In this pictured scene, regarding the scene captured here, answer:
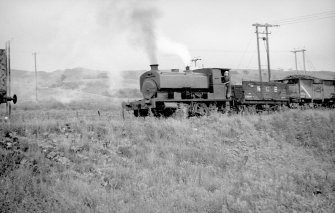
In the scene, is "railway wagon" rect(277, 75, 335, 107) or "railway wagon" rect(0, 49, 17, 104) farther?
"railway wagon" rect(277, 75, 335, 107)

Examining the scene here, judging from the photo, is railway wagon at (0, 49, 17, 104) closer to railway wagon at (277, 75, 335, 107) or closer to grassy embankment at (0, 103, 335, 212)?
grassy embankment at (0, 103, 335, 212)

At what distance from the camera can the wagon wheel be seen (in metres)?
16.4

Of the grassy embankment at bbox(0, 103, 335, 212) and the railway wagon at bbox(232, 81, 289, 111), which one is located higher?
the railway wagon at bbox(232, 81, 289, 111)

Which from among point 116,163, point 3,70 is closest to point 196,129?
point 116,163

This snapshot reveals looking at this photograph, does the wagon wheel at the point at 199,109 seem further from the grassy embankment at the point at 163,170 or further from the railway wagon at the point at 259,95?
the railway wagon at the point at 259,95

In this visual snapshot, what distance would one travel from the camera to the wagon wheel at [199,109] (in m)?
16.4

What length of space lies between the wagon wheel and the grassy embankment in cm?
193

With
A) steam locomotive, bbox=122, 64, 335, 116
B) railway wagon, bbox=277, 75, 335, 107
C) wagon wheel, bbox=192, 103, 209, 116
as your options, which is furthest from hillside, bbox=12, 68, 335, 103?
wagon wheel, bbox=192, 103, 209, 116

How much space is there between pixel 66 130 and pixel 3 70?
2.85 metres

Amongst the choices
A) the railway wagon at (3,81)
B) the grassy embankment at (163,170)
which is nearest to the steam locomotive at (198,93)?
the grassy embankment at (163,170)

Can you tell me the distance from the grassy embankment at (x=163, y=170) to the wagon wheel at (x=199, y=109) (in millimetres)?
1935

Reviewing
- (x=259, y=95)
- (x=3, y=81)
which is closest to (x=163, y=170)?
(x=3, y=81)

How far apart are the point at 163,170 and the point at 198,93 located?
8797mm

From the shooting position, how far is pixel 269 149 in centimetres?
1307
